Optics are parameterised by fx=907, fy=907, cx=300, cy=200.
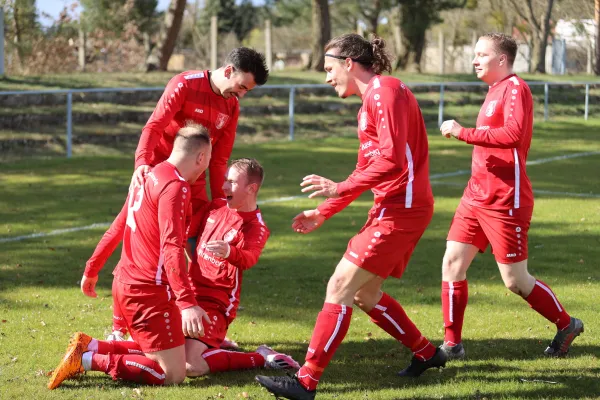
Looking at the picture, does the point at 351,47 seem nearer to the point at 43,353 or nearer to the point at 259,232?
the point at 259,232

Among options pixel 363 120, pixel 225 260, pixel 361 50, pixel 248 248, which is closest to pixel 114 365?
pixel 225 260

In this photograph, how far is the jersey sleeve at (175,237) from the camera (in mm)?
4930

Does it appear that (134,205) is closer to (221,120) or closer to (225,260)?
(225,260)

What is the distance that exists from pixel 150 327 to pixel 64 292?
2932 millimetres

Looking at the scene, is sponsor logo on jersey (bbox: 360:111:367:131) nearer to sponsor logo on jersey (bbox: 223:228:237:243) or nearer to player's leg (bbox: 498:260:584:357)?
sponsor logo on jersey (bbox: 223:228:237:243)

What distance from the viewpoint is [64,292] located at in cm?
796

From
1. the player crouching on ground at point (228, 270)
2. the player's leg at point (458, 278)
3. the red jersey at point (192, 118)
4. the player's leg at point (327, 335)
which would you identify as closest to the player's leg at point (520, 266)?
the player's leg at point (458, 278)

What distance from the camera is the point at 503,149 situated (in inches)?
234

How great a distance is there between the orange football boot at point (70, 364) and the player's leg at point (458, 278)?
2.36m

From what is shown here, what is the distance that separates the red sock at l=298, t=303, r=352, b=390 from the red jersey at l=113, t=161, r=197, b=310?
70cm

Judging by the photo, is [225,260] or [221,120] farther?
[221,120]

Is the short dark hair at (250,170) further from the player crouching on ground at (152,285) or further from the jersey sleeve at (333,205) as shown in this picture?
the jersey sleeve at (333,205)

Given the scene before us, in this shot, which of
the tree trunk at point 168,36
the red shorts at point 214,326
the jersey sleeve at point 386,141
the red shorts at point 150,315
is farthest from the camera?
the tree trunk at point 168,36

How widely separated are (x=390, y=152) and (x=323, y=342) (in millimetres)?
1102
